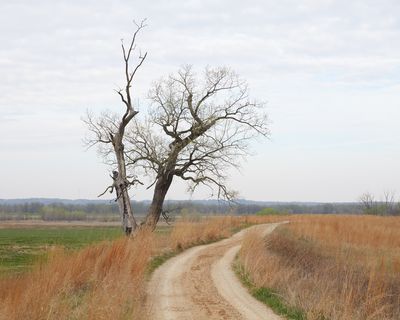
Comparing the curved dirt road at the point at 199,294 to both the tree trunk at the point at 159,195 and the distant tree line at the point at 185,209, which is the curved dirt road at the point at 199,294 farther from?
the tree trunk at the point at 159,195

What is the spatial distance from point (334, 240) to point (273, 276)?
1599 cm

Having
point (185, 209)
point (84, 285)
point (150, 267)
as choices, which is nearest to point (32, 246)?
point (185, 209)

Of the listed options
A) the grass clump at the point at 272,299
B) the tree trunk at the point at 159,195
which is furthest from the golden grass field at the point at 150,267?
the tree trunk at the point at 159,195

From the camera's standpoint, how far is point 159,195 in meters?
30.4

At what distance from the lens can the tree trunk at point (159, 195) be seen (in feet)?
98.0

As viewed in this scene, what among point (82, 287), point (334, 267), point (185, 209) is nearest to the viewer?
point (82, 287)

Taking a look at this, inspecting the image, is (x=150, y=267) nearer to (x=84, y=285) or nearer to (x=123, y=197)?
(x=84, y=285)

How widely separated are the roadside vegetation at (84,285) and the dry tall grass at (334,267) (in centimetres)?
337

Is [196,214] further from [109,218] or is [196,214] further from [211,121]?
[109,218]

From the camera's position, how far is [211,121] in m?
31.1

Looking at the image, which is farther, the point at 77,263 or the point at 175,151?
the point at 175,151

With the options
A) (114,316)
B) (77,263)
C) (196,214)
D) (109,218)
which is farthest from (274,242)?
(109,218)

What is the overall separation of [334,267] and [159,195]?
13157 mm

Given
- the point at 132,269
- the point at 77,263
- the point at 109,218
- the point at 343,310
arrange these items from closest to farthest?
the point at 343,310 → the point at 77,263 → the point at 132,269 → the point at 109,218
